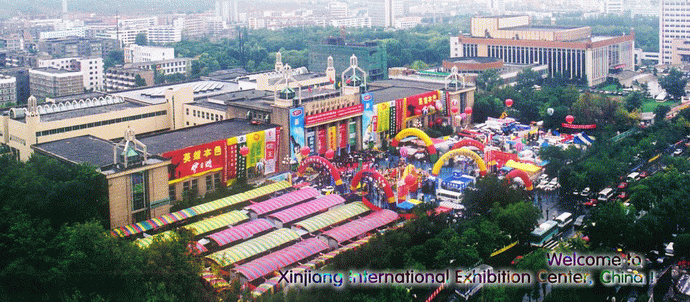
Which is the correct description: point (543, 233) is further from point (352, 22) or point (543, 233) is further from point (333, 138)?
point (352, 22)

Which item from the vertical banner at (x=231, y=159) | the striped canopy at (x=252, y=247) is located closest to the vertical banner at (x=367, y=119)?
the vertical banner at (x=231, y=159)

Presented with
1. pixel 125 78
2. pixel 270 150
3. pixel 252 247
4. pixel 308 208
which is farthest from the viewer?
pixel 125 78

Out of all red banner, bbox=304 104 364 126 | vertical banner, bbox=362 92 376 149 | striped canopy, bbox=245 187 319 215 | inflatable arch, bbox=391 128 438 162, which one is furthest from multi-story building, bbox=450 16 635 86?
striped canopy, bbox=245 187 319 215

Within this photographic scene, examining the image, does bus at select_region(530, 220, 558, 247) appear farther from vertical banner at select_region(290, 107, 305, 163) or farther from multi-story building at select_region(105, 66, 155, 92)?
multi-story building at select_region(105, 66, 155, 92)

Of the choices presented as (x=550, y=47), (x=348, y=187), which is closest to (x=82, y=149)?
(x=348, y=187)

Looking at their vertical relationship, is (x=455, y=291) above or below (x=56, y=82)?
below

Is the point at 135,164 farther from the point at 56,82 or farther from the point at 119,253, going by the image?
the point at 56,82

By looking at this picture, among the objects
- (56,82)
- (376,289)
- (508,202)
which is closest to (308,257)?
(376,289)
